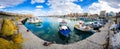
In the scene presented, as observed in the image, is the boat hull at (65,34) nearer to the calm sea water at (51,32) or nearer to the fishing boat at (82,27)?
the calm sea water at (51,32)

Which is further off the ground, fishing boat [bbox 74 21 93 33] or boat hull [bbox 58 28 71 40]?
fishing boat [bbox 74 21 93 33]

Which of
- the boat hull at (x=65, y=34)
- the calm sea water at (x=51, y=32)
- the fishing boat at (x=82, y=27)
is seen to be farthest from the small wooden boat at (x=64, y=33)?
the fishing boat at (x=82, y=27)

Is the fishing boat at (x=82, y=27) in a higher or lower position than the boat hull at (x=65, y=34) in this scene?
higher

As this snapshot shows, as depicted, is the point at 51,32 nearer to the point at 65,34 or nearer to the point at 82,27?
the point at 65,34

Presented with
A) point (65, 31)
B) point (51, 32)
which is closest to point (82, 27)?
point (65, 31)

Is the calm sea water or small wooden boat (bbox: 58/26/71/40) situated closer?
the calm sea water

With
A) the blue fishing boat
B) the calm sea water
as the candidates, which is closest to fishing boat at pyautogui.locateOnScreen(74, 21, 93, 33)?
the calm sea water

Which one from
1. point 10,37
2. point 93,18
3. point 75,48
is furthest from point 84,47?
point 10,37

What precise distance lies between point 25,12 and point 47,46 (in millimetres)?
1134

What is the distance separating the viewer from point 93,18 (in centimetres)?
622

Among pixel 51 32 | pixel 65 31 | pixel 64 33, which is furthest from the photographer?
pixel 51 32

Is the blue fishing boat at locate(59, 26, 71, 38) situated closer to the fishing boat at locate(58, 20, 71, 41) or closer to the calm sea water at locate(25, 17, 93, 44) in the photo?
the fishing boat at locate(58, 20, 71, 41)

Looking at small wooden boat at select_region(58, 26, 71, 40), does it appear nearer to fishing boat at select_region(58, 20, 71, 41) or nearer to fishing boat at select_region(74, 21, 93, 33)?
fishing boat at select_region(58, 20, 71, 41)

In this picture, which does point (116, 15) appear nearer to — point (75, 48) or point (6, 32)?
point (75, 48)
